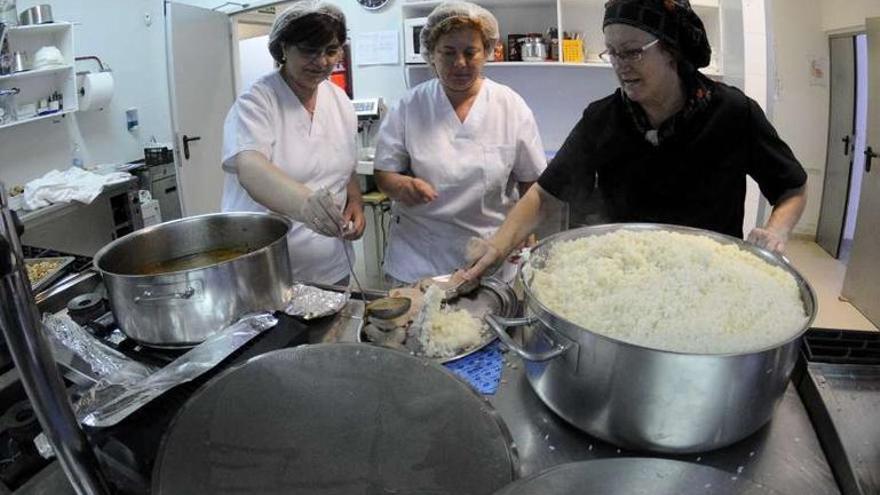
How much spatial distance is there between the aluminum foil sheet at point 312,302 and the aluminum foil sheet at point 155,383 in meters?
0.17

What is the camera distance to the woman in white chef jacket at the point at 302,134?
148 centimetres

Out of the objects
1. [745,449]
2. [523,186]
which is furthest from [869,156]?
[745,449]

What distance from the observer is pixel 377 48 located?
3779 mm

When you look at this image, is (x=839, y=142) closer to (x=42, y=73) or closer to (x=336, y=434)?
(x=336, y=434)

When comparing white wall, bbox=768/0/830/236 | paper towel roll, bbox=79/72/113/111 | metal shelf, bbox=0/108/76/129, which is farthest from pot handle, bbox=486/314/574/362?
white wall, bbox=768/0/830/236

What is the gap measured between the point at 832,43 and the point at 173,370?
5.55 meters

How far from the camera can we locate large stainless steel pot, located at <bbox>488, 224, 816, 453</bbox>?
0.63 metres

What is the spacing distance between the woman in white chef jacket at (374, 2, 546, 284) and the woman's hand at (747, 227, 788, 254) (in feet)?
2.64

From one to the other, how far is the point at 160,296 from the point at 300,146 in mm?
862

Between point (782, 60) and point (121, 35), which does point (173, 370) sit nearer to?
point (121, 35)

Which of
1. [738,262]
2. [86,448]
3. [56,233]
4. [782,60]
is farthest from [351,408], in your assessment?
[782,60]

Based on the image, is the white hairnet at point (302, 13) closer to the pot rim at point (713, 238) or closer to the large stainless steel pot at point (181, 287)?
the large stainless steel pot at point (181, 287)

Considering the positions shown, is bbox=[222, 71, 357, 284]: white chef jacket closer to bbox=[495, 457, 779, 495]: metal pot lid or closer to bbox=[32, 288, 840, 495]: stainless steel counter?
bbox=[32, 288, 840, 495]: stainless steel counter

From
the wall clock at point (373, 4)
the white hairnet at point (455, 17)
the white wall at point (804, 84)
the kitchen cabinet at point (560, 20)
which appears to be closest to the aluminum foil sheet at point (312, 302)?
the white hairnet at point (455, 17)
